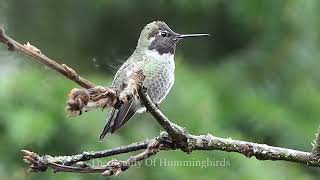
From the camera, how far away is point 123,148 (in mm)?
1785

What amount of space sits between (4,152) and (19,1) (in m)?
2.42

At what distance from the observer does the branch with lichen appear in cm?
138

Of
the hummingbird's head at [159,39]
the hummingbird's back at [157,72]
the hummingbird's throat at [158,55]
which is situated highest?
the hummingbird's head at [159,39]

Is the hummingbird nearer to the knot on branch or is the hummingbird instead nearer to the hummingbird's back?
the hummingbird's back

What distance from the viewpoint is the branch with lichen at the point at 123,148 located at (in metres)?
1.38

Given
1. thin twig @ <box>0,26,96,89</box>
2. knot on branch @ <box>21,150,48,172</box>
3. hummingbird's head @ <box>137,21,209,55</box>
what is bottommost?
knot on branch @ <box>21,150,48,172</box>

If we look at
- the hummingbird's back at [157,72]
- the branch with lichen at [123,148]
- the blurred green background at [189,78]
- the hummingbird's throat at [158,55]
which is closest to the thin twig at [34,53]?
the branch with lichen at [123,148]

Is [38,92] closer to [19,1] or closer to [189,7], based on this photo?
[189,7]

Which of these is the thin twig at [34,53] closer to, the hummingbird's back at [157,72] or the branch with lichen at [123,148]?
the branch with lichen at [123,148]

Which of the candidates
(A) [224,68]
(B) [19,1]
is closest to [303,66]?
(A) [224,68]

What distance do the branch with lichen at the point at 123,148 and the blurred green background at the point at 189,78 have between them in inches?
19.8

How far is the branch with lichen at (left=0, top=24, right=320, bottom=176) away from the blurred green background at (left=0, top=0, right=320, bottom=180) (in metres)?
0.50

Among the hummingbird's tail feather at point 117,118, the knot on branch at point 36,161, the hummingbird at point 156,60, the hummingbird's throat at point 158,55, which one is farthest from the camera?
the hummingbird's throat at point 158,55

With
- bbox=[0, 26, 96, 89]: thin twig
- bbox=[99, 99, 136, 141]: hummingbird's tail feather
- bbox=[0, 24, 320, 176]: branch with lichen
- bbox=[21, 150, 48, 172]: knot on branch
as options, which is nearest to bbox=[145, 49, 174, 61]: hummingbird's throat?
bbox=[99, 99, 136, 141]: hummingbird's tail feather
